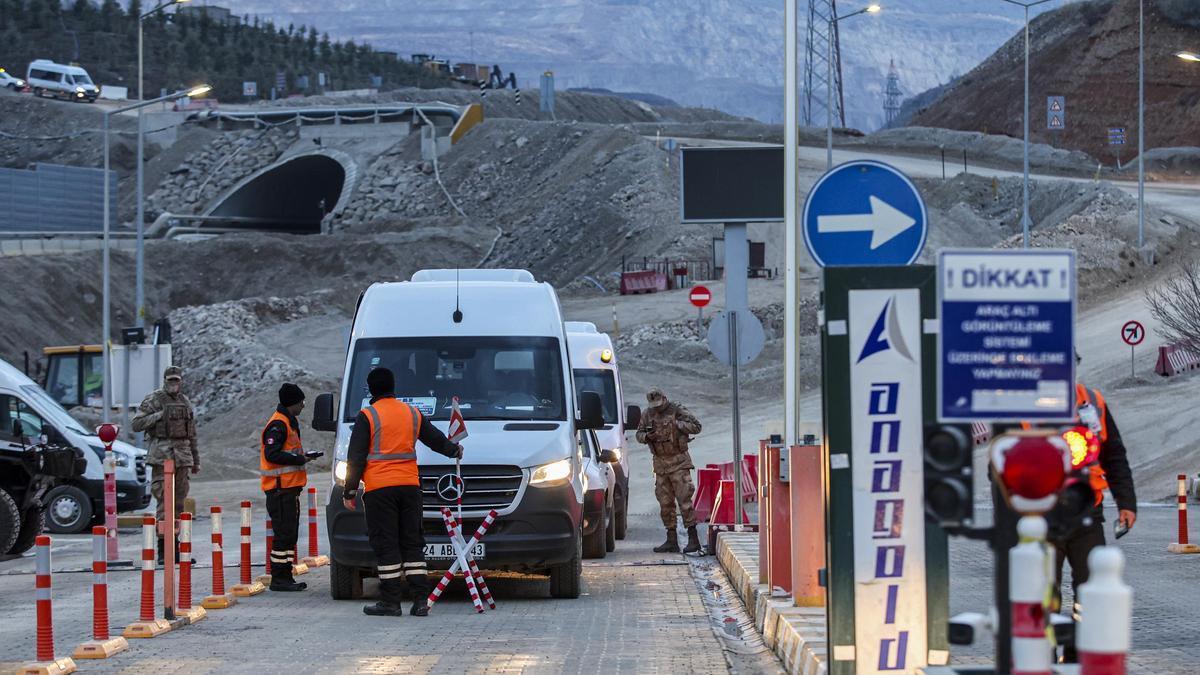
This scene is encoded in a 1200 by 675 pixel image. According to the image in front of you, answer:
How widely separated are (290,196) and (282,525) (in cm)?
8742

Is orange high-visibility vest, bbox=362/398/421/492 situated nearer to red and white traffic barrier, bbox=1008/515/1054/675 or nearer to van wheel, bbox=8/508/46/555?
red and white traffic barrier, bbox=1008/515/1054/675

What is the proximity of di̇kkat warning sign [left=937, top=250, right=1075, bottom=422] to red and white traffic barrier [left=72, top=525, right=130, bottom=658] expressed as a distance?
22.4ft

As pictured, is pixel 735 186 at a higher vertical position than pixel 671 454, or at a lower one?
higher

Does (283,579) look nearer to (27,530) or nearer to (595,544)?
(595,544)

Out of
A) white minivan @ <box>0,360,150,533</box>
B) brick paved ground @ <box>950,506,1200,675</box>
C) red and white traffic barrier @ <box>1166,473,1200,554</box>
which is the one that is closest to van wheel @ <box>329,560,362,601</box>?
brick paved ground @ <box>950,506,1200,675</box>

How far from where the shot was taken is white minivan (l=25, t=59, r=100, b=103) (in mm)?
115312

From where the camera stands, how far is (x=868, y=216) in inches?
383

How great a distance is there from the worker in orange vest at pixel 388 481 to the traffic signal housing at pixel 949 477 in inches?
322

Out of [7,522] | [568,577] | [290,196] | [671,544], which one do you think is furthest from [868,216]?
[290,196]

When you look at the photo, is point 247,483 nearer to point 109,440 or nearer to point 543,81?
point 109,440

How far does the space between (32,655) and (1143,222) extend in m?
50.4

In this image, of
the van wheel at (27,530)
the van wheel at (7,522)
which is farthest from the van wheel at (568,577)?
the van wheel at (27,530)

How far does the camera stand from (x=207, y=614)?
14164 millimetres

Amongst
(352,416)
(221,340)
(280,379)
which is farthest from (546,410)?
(221,340)
